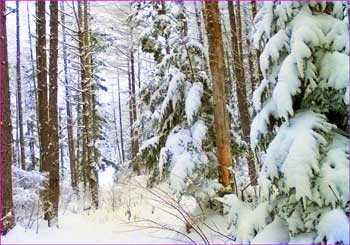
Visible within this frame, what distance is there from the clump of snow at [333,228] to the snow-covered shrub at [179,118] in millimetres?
4507

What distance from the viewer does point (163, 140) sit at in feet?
28.1

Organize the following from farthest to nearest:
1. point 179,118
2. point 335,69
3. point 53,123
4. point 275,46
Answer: point 53,123 < point 179,118 < point 275,46 < point 335,69

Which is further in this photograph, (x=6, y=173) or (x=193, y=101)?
(x=6, y=173)

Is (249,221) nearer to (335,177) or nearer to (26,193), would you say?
(335,177)

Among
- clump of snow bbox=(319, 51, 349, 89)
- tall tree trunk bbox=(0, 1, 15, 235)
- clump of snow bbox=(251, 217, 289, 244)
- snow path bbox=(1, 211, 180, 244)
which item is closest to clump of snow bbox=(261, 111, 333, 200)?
clump of snow bbox=(319, 51, 349, 89)

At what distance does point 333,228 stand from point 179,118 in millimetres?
5596

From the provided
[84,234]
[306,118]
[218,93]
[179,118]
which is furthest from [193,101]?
[306,118]

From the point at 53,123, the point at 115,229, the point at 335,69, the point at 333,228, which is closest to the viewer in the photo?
the point at 333,228

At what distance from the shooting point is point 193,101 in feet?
25.3

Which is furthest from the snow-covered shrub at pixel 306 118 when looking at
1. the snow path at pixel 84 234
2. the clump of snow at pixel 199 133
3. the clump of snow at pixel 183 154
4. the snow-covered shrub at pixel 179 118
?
the snow path at pixel 84 234

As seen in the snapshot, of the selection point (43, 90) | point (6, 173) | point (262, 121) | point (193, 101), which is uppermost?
point (262, 121)

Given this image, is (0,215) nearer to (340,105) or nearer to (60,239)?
(60,239)

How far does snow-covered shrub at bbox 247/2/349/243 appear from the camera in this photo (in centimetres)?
284

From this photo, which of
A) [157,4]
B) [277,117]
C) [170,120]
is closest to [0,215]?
[170,120]
